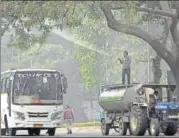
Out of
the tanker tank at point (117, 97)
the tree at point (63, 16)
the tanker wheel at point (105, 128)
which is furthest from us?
the tanker wheel at point (105, 128)

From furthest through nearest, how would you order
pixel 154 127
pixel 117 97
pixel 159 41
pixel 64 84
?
pixel 64 84, pixel 159 41, pixel 117 97, pixel 154 127

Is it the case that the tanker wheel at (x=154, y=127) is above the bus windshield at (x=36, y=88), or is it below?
below

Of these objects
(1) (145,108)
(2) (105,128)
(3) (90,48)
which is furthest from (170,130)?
(3) (90,48)

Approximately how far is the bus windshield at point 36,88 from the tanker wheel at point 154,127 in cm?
461

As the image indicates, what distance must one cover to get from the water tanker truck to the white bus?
2093 mm

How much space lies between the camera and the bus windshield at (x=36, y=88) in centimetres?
2547

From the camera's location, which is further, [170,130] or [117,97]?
[117,97]

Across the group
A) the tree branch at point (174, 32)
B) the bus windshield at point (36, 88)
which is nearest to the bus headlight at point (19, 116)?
the bus windshield at point (36, 88)

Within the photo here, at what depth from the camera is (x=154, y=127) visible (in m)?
22.0

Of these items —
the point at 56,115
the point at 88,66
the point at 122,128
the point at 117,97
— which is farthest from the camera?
the point at 88,66

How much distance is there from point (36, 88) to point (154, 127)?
536 centimetres

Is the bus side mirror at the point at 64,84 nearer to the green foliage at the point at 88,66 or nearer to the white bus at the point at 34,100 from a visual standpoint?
the white bus at the point at 34,100

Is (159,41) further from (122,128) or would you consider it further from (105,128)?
(105,128)

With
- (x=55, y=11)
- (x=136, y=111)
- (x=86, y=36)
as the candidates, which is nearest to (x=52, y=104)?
(x=136, y=111)
